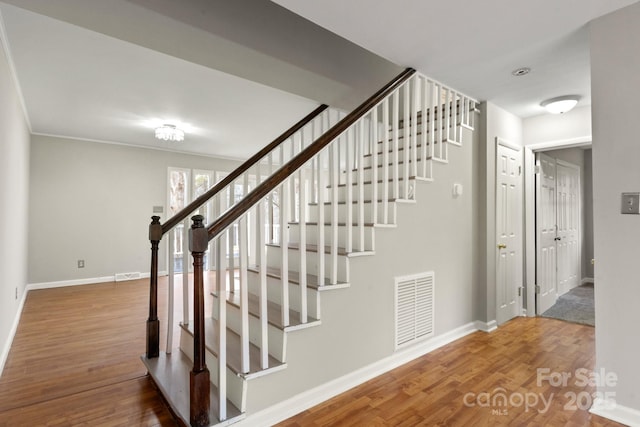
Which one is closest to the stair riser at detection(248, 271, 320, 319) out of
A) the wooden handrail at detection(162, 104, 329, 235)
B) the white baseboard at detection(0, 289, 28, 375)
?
the wooden handrail at detection(162, 104, 329, 235)

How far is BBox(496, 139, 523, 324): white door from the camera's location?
3.42 m

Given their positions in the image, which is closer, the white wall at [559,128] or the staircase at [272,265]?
the staircase at [272,265]

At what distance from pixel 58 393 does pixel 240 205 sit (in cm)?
182

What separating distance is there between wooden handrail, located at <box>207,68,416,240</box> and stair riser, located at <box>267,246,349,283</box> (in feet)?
2.24

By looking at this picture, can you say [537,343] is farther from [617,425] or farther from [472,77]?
[472,77]

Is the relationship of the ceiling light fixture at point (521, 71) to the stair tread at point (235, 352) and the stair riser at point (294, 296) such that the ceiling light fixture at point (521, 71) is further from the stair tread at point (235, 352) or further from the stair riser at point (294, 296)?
the stair tread at point (235, 352)

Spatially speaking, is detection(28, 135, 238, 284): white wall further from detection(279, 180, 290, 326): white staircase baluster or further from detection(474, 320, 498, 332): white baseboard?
detection(474, 320, 498, 332): white baseboard

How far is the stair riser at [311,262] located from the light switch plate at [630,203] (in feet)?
5.32

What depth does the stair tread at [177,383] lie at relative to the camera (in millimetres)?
1645

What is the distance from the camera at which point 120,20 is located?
1.83 m

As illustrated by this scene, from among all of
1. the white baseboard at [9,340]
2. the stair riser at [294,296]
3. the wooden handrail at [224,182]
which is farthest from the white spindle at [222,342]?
the white baseboard at [9,340]

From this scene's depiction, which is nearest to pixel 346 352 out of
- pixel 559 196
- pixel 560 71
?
pixel 560 71

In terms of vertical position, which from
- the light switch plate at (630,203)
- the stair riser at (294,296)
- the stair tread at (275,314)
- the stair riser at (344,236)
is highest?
the light switch plate at (630,203)

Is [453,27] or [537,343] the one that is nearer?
[453,27]
